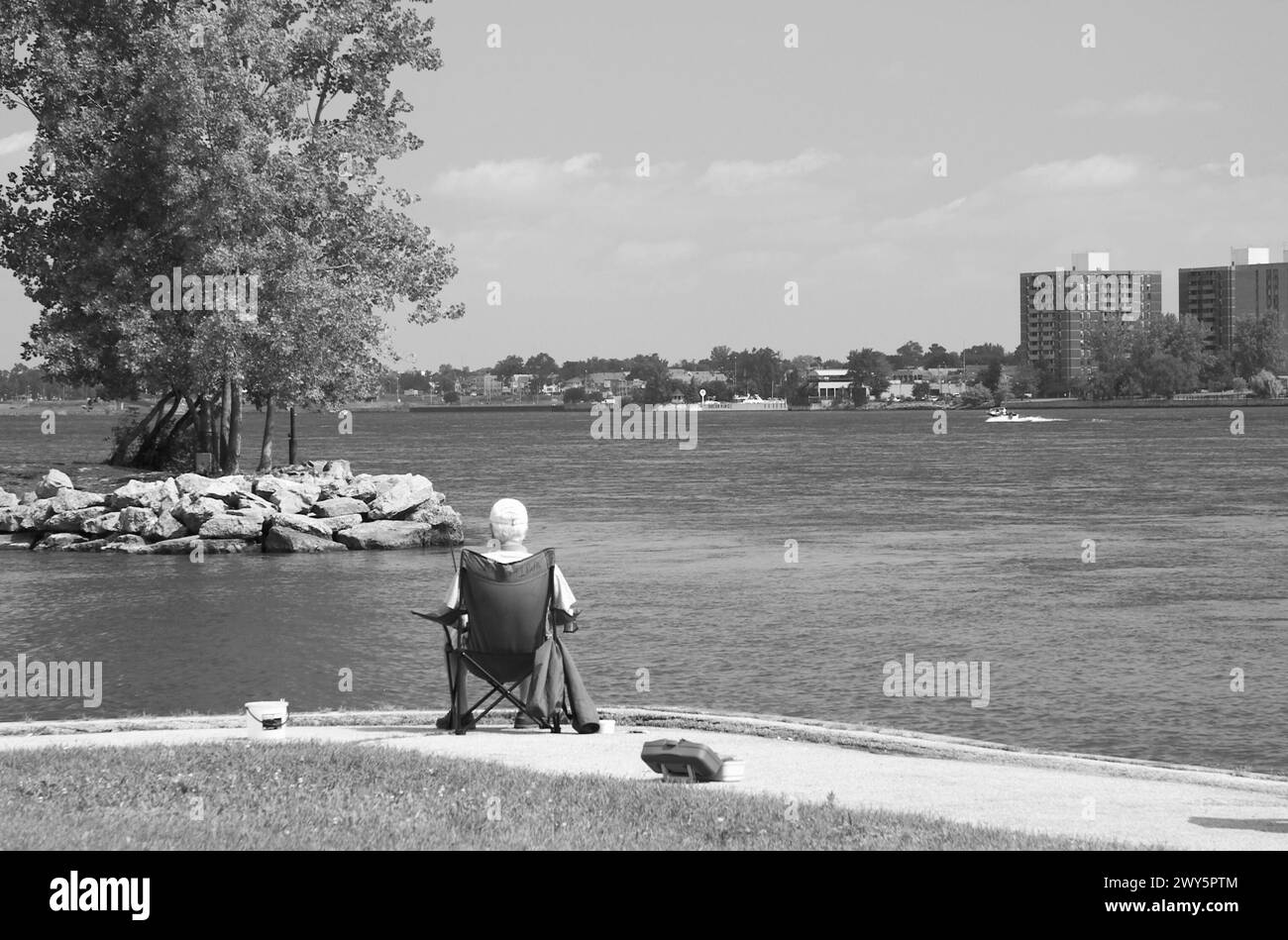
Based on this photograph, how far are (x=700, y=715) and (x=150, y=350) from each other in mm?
32943

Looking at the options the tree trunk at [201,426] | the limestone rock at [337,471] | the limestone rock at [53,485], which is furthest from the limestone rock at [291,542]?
the tree trunk at [201,426]

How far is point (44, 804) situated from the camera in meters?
9.70

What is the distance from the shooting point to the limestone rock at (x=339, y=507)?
39688 mm

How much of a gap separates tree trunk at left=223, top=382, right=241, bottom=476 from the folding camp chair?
34.6 m

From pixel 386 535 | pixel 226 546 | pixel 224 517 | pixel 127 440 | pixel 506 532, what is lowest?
pixel 226 546

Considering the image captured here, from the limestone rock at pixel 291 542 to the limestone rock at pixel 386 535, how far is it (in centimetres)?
60

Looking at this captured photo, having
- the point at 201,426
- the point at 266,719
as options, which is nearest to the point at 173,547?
the point at 201,426

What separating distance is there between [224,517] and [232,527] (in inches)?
14.6

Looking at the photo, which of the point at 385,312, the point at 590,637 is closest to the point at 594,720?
the point at 590,637

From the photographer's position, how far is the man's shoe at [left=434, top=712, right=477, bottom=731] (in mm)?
12969

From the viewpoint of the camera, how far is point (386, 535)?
38.5 m

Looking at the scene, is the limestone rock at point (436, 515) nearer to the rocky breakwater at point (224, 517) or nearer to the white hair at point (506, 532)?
the rocky breakwater at point (224, 517)

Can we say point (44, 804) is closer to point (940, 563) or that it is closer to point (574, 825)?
point (574, 825)

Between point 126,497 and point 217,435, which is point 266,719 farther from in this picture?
point 217,435
